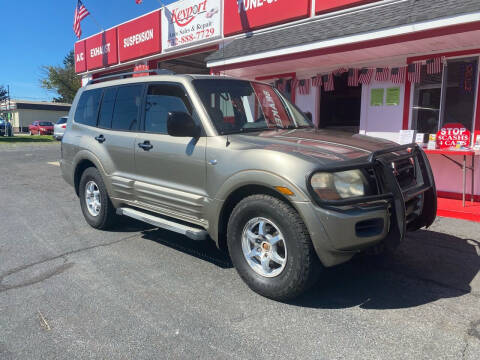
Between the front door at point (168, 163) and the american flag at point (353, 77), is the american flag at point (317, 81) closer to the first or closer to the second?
the american flag at point (353, 77)

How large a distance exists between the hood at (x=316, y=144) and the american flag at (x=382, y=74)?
4608 mm

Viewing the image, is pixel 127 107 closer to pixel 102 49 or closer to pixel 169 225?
pixel 169 225

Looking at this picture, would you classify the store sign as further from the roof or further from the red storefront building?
the roof

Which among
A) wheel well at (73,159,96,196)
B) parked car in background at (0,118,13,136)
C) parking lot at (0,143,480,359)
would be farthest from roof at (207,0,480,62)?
parked car in background at (0,118,13,136)

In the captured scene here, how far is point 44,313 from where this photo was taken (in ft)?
9.80

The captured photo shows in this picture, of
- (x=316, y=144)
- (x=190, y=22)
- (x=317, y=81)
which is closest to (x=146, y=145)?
(x=316, y=144)

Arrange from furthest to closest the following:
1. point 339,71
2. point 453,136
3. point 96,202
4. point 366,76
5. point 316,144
→ point 339,71, point 366,76, point 453,136, point 96,202, point 316,144

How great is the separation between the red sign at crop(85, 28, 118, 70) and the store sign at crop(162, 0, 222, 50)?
12.5 ft

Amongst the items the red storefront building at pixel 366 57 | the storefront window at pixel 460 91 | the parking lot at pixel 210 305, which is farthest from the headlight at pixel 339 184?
the storefront window at pixel 460 91

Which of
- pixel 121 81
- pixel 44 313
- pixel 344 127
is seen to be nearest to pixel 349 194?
pixel 44 313

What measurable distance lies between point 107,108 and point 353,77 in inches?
219

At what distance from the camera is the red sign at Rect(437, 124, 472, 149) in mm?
6824

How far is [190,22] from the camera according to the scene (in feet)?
39.3

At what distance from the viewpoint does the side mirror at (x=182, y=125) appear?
11.4 feet
